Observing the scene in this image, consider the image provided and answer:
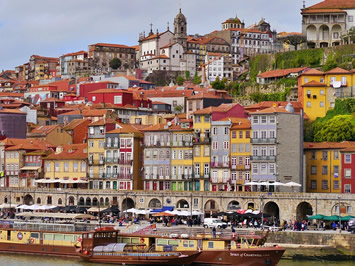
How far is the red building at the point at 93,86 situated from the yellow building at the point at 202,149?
53888 mm

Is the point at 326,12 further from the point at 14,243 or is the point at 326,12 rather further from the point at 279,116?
the point at 14,243

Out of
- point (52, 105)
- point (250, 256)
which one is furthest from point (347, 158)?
point (52, 105)

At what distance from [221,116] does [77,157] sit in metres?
15.9

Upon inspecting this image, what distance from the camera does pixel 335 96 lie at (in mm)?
90562

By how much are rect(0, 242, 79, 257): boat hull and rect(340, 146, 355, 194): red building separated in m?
24.9

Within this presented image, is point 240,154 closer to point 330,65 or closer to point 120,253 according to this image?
point 120,253

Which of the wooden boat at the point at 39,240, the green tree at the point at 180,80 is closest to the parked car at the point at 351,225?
the wooden boat at the point at 39,240

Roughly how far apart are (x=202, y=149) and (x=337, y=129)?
13.7 meters

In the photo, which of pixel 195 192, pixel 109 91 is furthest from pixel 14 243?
pixel 109 91

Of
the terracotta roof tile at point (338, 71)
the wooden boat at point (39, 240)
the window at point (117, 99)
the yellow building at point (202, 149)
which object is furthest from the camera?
the window at point (117, 99)

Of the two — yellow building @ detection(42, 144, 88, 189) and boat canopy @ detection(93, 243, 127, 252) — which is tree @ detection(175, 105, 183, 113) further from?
boat canopy @ detection(93, 243, 127, 252)

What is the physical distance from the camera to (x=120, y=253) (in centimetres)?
5678

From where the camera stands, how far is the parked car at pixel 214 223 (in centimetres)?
6478

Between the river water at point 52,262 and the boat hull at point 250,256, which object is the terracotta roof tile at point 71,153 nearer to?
the river water at point 52,262
